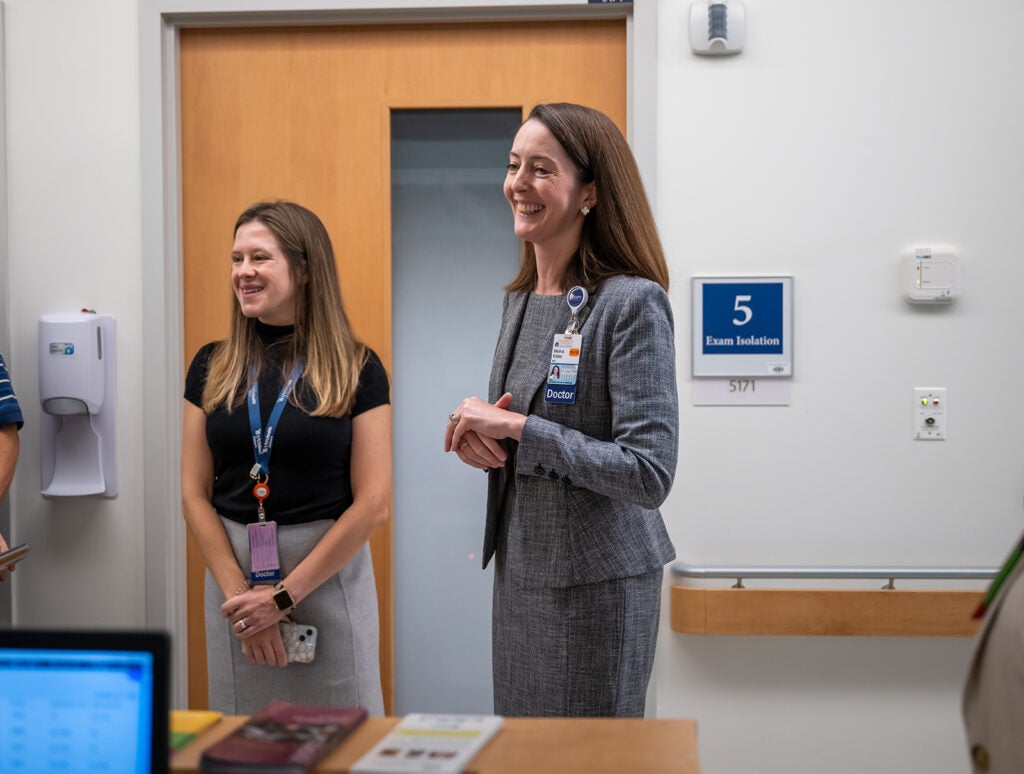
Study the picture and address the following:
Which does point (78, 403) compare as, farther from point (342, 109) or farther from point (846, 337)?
point (846, 337)

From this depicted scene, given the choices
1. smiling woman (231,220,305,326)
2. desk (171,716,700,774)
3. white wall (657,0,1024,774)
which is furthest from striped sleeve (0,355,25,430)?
white wall (657,0,1024,774)

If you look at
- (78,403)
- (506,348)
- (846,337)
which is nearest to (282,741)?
(506,348)

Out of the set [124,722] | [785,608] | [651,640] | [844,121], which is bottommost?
[785,608]

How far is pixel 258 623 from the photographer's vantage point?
2191mm

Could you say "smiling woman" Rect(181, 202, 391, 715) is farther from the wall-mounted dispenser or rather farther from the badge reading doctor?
the wall-mounted dispenser

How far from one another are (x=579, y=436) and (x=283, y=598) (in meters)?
0.83

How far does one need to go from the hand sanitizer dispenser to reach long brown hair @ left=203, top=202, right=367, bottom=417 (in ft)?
2.44

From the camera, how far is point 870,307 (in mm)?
2924

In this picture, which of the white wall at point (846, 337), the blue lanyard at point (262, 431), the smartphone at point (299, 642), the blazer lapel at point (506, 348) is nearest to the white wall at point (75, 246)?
the white wall at point (846, 337)

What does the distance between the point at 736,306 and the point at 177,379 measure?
168cm

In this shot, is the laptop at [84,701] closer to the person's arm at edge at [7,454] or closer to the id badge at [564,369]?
the id badge at [564,369]

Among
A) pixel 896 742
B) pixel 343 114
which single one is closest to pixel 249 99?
pixel 343 114

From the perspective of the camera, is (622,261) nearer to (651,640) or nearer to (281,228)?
(651,640)

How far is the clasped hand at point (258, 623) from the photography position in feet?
7.17
